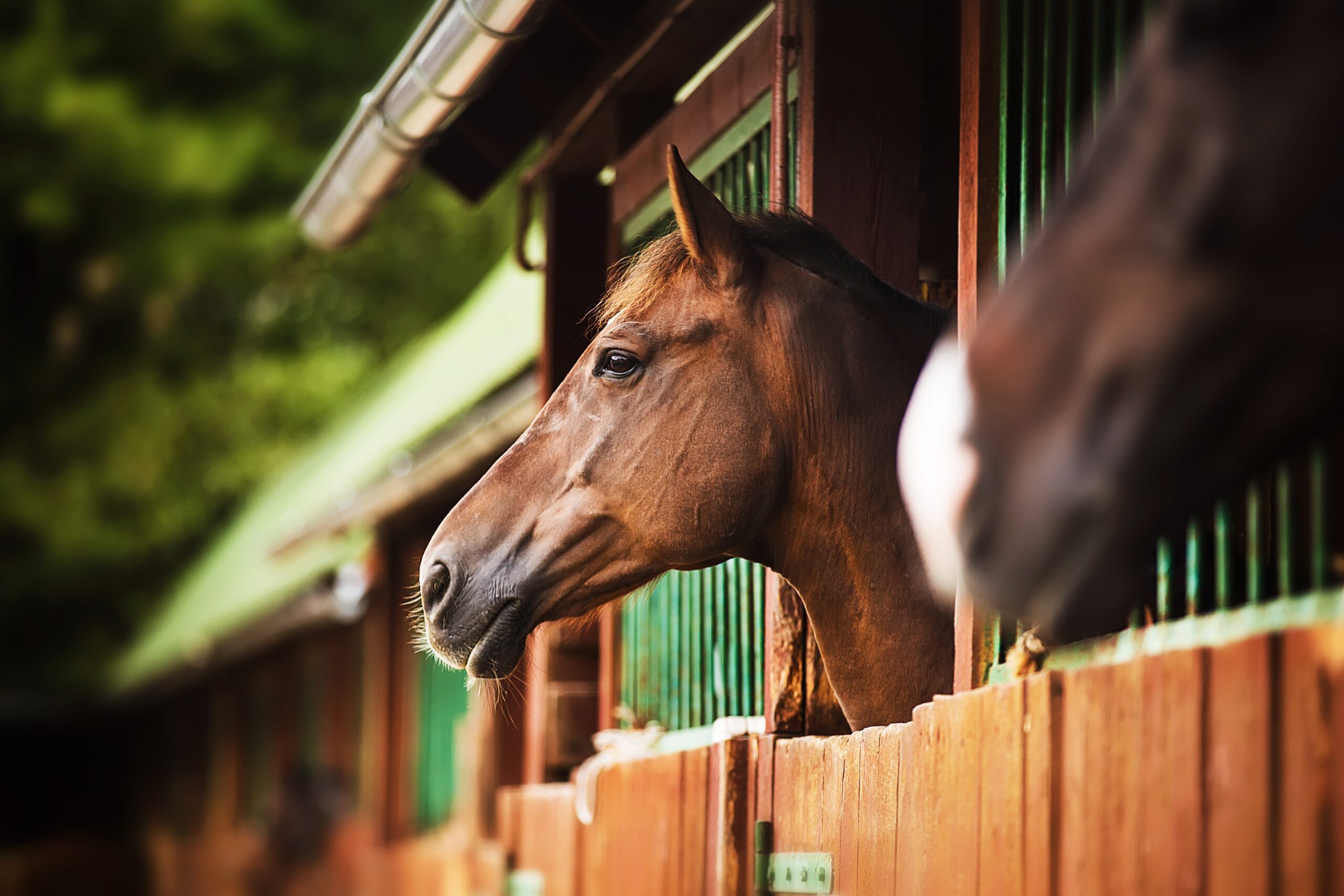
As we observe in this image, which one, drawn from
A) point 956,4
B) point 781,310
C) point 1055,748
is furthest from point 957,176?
point 1055,748

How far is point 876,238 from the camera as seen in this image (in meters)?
4.06

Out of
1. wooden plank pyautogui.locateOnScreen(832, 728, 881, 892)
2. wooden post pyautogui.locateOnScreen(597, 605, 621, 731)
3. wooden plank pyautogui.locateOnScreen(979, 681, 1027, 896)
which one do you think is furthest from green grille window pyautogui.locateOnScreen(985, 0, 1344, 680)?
wooden post pyautogui.locateOnScreen(597, 605, 621, 731)

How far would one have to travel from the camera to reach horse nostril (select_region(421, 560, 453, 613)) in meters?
3.61

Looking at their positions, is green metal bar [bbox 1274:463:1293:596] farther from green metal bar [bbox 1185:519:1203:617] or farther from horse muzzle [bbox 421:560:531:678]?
A: horse muzzle [bbox 421:560:531:678]

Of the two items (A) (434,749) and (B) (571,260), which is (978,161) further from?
(A) (434,749)

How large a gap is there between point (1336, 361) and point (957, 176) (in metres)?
2.88

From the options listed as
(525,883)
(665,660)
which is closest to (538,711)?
(525,883)

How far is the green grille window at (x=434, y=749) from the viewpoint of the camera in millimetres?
11117

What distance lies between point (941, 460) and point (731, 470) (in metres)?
1.64

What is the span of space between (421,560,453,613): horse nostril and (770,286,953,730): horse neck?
0.71 metres

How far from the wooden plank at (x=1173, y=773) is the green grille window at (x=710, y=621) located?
74.6 inches

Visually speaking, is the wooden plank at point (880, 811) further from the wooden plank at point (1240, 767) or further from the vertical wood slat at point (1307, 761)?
the vertical wood slat at point (1307, 761)

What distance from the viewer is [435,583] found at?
143 inches

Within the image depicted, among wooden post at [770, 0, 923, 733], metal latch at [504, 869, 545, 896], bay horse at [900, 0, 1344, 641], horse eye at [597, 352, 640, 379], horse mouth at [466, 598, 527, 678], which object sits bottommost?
metal latch at [504, 869, 545, 896]
